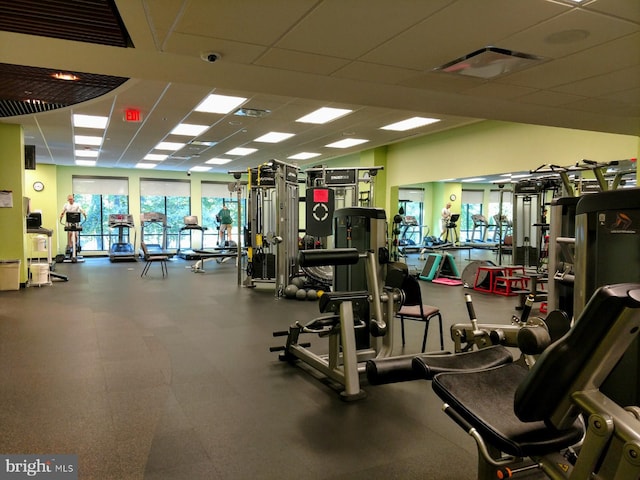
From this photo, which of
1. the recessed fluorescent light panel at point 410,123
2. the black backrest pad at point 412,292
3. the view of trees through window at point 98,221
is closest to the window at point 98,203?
the view of trees through window at point 98,221

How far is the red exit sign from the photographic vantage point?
6535 mm

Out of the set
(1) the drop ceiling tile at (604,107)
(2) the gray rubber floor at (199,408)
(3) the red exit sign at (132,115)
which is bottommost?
(2) the gray rubber floor at (199,408)

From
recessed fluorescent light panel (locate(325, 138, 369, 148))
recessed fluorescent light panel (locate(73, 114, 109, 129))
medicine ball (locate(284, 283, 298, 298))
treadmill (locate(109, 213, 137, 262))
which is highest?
recessed fluorescent light panel (locate(325, 138, 369, 148))

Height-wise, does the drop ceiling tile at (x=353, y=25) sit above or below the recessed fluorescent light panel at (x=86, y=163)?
below

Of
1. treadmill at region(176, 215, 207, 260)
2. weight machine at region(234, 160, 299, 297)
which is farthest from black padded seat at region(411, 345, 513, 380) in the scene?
treadmill at region(176, 215, 207, 260)

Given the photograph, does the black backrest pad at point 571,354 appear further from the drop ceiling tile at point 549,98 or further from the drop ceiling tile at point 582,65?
the drop ceiling tile at point 549,98

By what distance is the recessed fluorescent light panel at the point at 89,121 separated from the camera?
7.01 m

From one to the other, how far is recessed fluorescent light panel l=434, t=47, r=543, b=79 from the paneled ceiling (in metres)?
0.08

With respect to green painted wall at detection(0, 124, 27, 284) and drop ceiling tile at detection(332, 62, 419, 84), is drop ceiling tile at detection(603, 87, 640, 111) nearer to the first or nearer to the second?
drop ceiling tile at detection(332, 62, 419, 84)

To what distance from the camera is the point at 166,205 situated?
1493 centimetres

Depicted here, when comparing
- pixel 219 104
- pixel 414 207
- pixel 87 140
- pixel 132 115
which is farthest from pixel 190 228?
pixel 414 207

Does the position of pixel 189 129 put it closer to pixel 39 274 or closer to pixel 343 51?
pixel 39 274

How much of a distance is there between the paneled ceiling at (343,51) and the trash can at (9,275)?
2.80 metres

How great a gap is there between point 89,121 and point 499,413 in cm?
791
